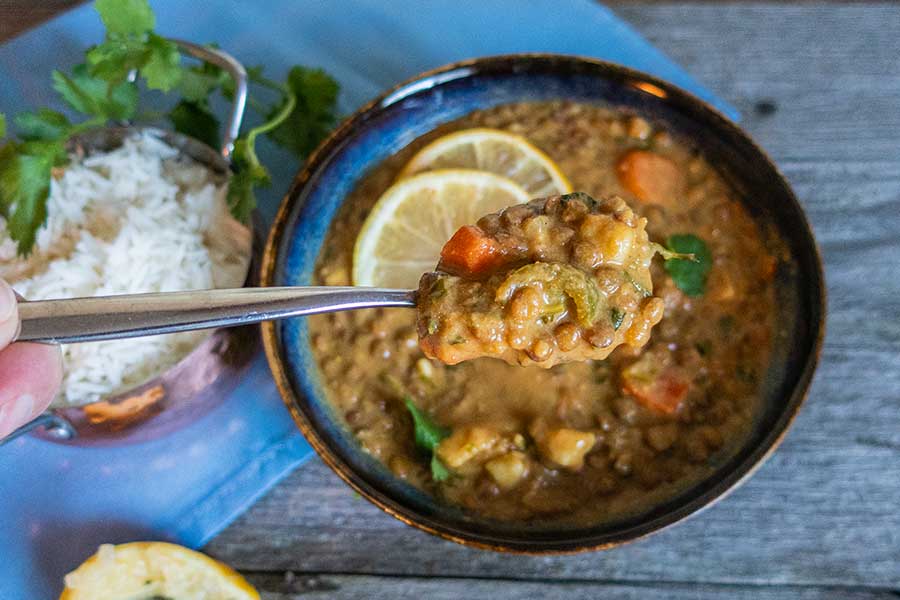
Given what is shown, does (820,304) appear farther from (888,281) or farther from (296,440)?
(296,440)

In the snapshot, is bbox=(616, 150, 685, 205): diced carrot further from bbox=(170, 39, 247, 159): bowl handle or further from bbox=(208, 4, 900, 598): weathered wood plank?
bbox=(170, 39, 247, 159): bowl handle

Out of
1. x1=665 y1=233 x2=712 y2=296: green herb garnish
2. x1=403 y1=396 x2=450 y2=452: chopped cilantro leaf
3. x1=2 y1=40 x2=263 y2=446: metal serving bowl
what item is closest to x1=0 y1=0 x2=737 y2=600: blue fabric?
x1=2 y1=40 x2=263 y2=446: metal serving bowl

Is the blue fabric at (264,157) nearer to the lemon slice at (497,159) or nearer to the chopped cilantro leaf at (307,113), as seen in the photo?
the chopped cilantro leaf at (307,113)

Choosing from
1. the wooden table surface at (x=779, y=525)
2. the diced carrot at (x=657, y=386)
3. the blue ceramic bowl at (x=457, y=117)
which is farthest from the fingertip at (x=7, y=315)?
the diced carrot at (x=657, y=386)

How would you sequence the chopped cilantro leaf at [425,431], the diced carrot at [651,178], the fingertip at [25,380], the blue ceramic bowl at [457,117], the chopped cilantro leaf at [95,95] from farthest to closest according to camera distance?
the diced carrot at [651,178] → the chopped cilantro leaf at [95,95] → the chopped cilantro leaf at [425,431] → the blue ceramic bowl at [457,117] → the fingertip at [25,380]

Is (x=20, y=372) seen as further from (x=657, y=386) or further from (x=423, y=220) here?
(x=657, y=386)

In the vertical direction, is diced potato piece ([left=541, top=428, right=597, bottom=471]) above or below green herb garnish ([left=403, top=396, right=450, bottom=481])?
above

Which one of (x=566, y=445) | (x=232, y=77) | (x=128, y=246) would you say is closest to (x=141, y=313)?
(x=128, y=246)

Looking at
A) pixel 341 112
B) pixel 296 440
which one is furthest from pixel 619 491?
pixel 341 112
